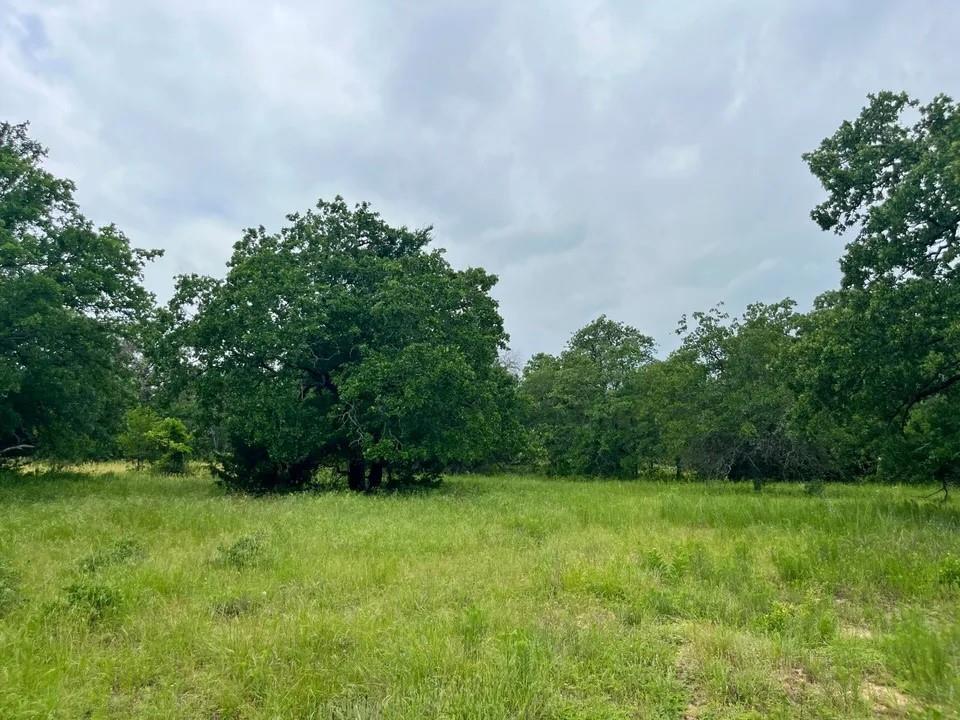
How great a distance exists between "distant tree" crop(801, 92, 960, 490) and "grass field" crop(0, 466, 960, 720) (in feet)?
10.7

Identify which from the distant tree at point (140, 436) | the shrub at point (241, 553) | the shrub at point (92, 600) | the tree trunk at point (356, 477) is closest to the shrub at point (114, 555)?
the shrub at point (241, 553)

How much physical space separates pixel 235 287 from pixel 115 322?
414 cm

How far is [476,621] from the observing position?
5.21 meters

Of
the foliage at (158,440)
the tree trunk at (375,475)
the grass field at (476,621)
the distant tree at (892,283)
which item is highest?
the distant tree at (892,283)

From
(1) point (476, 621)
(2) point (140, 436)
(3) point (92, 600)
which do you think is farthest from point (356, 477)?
(1) point (476, 621)

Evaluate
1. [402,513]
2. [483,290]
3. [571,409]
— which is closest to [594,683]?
[402,513]

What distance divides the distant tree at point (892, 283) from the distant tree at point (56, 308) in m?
19.6

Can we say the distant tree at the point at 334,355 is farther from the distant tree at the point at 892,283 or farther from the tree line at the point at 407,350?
the distant tree at the point at 892,283

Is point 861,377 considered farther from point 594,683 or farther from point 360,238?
point 360,238

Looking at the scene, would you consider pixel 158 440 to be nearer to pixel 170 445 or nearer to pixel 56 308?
pixel 170 445

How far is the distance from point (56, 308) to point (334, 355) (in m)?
8.00

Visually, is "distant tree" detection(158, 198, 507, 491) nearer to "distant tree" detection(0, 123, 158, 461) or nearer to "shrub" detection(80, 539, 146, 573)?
"distant tree" detection(0, 123, 158, 461)

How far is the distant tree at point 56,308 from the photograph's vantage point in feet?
50.2

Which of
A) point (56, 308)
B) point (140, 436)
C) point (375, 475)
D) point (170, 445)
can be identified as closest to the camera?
point (56, 308)
